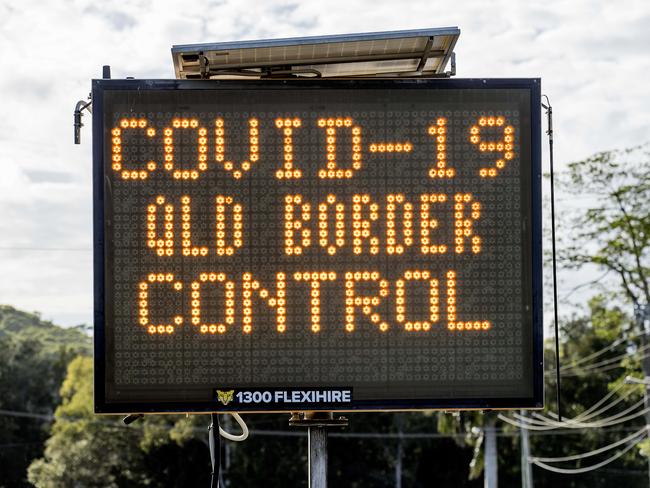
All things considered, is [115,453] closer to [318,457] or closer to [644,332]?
[644,332]

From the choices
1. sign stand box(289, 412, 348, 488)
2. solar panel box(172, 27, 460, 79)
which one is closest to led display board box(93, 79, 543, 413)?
solar panel box(172, 27, 460, 79)

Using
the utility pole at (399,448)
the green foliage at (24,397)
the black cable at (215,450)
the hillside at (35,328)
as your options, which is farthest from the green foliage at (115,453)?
the black cable at (215,450)

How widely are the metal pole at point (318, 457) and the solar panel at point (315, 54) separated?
2317 millimetres

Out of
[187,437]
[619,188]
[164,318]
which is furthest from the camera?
[187,437]

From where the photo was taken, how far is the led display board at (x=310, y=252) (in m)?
6.64

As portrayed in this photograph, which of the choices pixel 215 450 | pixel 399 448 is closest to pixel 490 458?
pixel 399 448

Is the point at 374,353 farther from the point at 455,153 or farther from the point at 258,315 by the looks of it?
the point at 455,153

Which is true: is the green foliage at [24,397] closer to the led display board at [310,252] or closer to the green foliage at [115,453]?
the green foliage at [115,453]

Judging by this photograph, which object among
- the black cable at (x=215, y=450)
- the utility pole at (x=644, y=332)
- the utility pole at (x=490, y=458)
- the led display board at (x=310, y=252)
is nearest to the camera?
the led display board at (x=310, y=252)

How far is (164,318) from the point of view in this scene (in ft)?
21.8

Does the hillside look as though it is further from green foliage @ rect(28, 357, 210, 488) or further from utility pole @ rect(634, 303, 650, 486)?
utility pole @ rect(634, 303, 650, 486)

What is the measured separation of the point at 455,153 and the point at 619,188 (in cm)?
2546

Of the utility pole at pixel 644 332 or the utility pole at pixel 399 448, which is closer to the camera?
the utility pole at pixel 644 332

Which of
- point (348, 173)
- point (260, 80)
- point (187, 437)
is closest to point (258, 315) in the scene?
point (348, 173)
